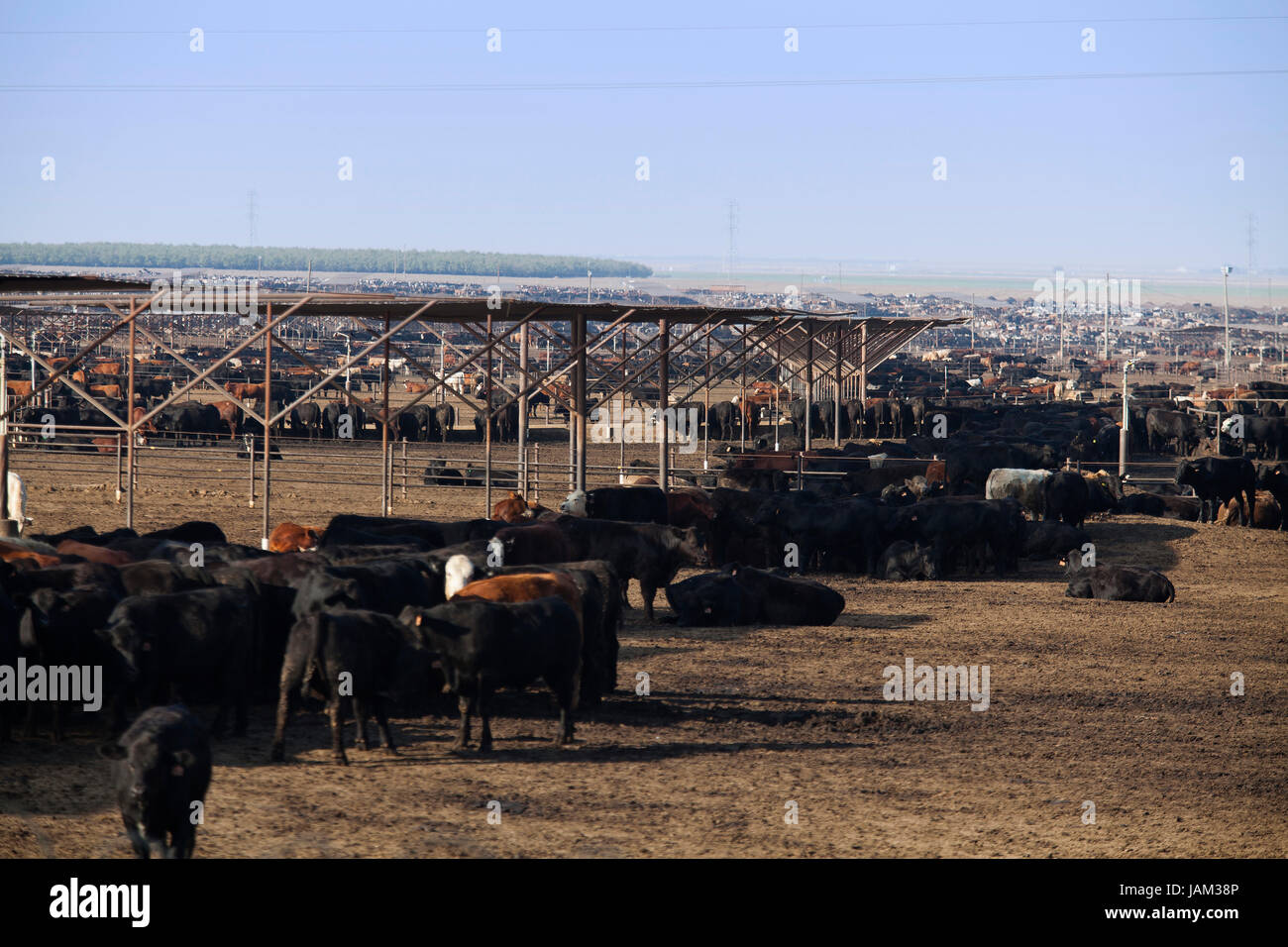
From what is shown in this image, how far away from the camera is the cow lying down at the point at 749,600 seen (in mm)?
13672

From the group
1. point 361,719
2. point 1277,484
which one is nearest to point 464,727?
point 361,719

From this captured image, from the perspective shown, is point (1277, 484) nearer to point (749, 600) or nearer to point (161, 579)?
point (749, 600)

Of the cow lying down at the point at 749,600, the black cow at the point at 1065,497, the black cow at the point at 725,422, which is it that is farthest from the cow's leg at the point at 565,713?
the black cow at the point at 725,422

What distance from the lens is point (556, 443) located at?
3581 cm

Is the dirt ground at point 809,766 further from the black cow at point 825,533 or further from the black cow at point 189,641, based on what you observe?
the black cow at point 825,533

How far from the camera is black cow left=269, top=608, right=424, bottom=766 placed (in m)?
8.42

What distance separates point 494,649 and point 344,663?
954 mm

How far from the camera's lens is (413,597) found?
10.9m

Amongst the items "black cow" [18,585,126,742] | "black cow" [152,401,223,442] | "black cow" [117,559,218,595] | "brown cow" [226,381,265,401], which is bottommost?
"black cow" [18,585,126,742]

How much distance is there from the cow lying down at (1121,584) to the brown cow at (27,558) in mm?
11108

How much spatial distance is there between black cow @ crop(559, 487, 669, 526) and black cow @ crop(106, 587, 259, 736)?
9.18 meters

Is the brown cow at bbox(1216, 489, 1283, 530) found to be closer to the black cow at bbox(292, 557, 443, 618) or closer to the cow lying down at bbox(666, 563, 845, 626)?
the cow lying down at bbox(666, 563, 845, 626)
